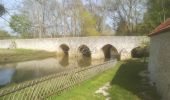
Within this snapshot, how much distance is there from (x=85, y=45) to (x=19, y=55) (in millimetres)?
10541

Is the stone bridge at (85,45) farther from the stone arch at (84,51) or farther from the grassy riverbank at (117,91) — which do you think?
the grassy riverbank at (117,91)

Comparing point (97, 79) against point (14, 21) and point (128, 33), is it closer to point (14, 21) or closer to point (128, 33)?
point (14, 21)

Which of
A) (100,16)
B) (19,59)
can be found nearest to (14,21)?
(19,59)

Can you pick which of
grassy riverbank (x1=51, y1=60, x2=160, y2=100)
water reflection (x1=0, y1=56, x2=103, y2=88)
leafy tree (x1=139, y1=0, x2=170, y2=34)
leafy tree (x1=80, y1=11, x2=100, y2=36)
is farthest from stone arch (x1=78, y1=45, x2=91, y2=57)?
grassy riverbank (x1=51, y1=60, x2=160, y2=100)

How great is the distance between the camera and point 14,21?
12562mm

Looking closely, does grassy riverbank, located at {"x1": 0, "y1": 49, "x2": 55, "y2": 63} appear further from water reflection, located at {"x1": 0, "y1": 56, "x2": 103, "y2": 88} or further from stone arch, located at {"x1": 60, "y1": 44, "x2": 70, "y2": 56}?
water reflection, located at {"x1": 0, "y1": 56, "x2": 103, "y2": 88}

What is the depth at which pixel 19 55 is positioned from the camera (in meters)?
37.9

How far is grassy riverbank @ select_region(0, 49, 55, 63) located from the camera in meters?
34.6

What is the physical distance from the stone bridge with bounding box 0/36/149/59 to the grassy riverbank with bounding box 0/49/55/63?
Answer: 1.91 m

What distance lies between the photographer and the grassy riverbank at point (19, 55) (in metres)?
34.6

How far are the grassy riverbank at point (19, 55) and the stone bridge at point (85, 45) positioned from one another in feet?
6.27

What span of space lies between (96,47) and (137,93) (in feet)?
91.3

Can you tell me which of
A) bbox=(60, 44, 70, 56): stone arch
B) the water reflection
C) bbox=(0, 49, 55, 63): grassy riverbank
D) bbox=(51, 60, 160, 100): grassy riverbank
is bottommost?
the water reflection

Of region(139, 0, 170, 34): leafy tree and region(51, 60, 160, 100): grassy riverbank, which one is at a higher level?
region(139, 0, 170, 34): leafy tree
